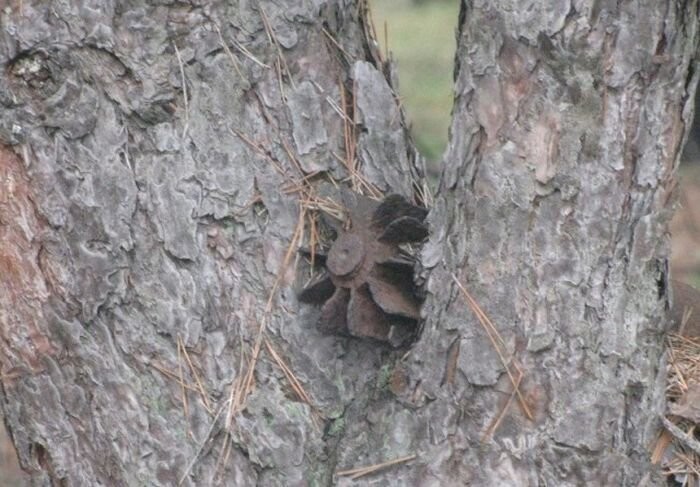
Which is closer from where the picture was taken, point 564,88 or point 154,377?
point 564,88

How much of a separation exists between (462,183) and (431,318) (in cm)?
25

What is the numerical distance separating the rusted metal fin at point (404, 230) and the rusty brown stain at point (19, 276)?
2.10 ft

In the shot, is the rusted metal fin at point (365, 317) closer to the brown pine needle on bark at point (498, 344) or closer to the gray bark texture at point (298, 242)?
the gray bark texture at point (298, 242)

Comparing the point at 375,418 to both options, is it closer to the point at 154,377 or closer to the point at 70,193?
the point at 154,377

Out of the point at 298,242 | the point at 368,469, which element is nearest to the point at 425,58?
the point at 298,242

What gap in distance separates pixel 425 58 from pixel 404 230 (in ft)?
28.0

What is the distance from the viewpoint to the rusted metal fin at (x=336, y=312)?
2.25 metres

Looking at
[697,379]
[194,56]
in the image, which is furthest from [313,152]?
[697,379]

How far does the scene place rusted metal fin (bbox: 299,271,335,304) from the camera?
2.27 meters

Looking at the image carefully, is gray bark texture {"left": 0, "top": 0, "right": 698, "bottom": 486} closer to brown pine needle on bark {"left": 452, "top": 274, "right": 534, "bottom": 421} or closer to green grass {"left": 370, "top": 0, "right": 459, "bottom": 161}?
brown pine needle on bark {"left": 452, "top": 274, "right": 534, "bottom": 421}

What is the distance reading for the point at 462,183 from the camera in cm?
210

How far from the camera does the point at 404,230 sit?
2260 millimetres

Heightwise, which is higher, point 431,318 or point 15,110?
point 15,110

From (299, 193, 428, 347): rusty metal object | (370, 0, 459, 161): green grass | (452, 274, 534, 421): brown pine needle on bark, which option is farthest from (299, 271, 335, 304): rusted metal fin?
(370, 0, 459, 161): green grass
